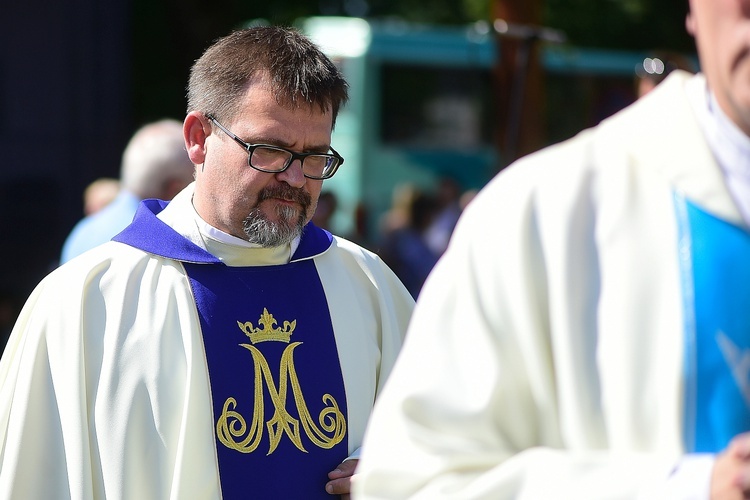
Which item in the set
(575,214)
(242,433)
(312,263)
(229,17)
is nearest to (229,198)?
(312,263)

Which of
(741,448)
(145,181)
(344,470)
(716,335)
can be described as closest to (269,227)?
(344,470)

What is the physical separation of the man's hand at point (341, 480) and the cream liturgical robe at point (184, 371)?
37mm

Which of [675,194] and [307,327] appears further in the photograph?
[307,327]

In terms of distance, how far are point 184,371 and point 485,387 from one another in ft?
4.78

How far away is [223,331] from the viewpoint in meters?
3.10

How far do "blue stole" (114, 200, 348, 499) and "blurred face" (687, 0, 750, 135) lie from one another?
1700mm

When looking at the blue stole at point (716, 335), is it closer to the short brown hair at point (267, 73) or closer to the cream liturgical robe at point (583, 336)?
the cream liturgical robe at point (583, 336)

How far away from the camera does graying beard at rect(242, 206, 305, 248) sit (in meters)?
3.10

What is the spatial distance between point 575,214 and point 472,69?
1424 cm

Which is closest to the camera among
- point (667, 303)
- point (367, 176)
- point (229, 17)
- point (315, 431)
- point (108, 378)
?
point (667, 303)

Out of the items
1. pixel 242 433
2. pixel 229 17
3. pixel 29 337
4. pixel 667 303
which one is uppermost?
pixel 229 17

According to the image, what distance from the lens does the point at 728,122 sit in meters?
1.64

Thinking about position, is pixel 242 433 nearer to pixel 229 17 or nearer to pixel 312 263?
pixel 312 263

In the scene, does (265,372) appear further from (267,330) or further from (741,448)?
(741,448)
